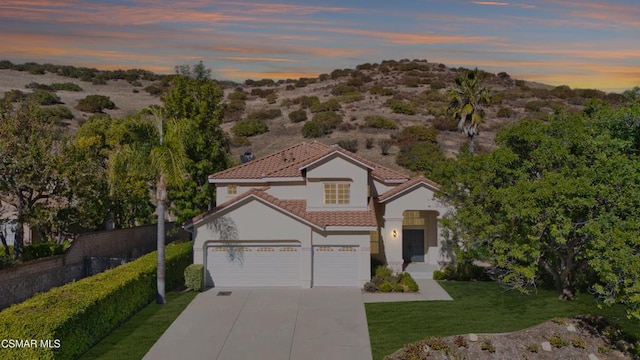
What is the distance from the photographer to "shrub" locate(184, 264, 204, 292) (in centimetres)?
2720

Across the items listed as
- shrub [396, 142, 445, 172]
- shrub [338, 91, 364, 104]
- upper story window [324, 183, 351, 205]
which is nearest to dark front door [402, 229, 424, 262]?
upper story window [324, 183, 351, 205]

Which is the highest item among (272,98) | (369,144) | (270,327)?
(272,98)

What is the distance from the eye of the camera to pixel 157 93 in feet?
350

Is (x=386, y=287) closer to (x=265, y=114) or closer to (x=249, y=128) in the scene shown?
(x=249, y=128)

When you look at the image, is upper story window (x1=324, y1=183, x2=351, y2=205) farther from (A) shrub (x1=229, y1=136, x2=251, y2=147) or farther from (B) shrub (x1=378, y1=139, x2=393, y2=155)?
(A) shrub (x1=229, y1=136, x2=251, y2=147)

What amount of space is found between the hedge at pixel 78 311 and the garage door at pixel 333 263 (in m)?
7.59

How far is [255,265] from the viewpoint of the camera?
2853 centimetres

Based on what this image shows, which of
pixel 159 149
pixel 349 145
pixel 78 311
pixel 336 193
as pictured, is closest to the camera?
pixel 78 311

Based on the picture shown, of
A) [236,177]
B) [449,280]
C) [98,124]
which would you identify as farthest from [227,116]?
[449,280]

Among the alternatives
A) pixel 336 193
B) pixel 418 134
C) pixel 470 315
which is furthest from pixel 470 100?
pixel 418 134

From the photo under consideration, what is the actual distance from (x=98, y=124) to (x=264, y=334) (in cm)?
2759

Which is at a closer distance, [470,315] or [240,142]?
[470,315]

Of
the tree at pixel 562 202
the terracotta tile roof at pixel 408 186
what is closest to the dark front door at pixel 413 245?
the terracotta tile roof at pixel 408 186

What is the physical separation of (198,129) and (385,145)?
34.3 m
